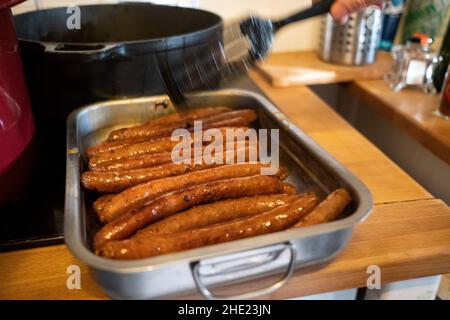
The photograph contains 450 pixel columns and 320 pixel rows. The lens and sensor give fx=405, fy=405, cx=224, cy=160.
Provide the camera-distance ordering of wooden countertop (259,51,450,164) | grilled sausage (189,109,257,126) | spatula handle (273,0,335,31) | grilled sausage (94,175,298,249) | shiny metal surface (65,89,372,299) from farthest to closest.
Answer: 1. wooden countertop (259,51,450,164)
2. grilled sausage (189,109,257,126)
3. spatula handle (273,0,335,31)
4. grilled sausage (94,175,298,249)
5. shiny metal surface (65,89,372,299)

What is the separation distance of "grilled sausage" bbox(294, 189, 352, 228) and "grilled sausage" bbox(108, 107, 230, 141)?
441 mm

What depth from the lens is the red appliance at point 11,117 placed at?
0.74 meters

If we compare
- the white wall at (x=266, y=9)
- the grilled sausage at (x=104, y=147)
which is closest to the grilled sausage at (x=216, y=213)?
the grilled sausage at (x=104, y=147)

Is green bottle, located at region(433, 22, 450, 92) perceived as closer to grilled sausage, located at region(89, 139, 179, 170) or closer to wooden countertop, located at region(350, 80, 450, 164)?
wooden countertop, located at region(350, 80, 450, 164)

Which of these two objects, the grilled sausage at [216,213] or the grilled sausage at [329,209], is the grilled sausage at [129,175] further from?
the grilled sausage at [329,209]

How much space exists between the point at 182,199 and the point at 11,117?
0.36m

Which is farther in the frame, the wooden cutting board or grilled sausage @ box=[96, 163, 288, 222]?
the wooden cutting board

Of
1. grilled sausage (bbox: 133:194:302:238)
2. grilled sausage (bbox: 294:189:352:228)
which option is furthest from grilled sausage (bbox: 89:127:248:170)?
grilled sausage (bbox: 294:189:352:228)

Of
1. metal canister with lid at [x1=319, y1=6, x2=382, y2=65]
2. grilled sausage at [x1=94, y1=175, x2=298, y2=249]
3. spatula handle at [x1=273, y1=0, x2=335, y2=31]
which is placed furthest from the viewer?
metal canister with lid at [x1=319, y1=6, x2=382, y2=65]

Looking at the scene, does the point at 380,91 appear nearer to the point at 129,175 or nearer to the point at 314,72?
the point at 314,72

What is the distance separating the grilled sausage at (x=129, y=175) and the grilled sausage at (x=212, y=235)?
0.19 m

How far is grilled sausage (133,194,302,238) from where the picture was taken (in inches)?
27.3

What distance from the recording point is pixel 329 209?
0.70 m

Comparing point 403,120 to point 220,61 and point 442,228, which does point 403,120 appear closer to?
point 442,228
